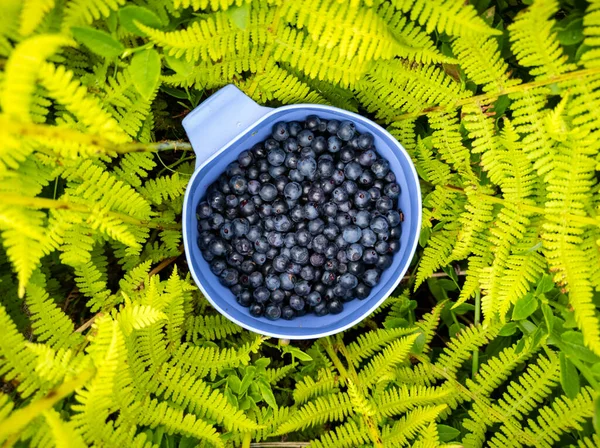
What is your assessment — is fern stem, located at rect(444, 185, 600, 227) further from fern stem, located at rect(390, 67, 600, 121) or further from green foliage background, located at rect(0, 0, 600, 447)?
fern stem, located at rect(390, 67, 600, 121)

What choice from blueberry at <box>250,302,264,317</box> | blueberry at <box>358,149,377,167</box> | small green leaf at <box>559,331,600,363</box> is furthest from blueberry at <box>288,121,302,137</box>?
small green leaf at <box>559,331,600,363</box>

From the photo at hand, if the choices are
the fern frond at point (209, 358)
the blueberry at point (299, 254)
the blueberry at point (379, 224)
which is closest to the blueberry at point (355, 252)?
the blueberry at point (379, 224)

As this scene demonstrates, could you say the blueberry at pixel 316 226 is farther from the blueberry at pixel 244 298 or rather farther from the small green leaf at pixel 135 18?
the small green leaf at pixel 135 18

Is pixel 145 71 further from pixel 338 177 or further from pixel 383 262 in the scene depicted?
pixel 383 262

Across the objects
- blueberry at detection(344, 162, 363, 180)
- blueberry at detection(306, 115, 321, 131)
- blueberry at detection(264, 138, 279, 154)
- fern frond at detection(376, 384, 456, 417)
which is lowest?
fern frond at detection(376, 384, 456, 417)

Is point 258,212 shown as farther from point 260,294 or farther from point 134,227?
point 134,227

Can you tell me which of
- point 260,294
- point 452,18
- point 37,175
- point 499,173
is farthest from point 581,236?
point 37,175
